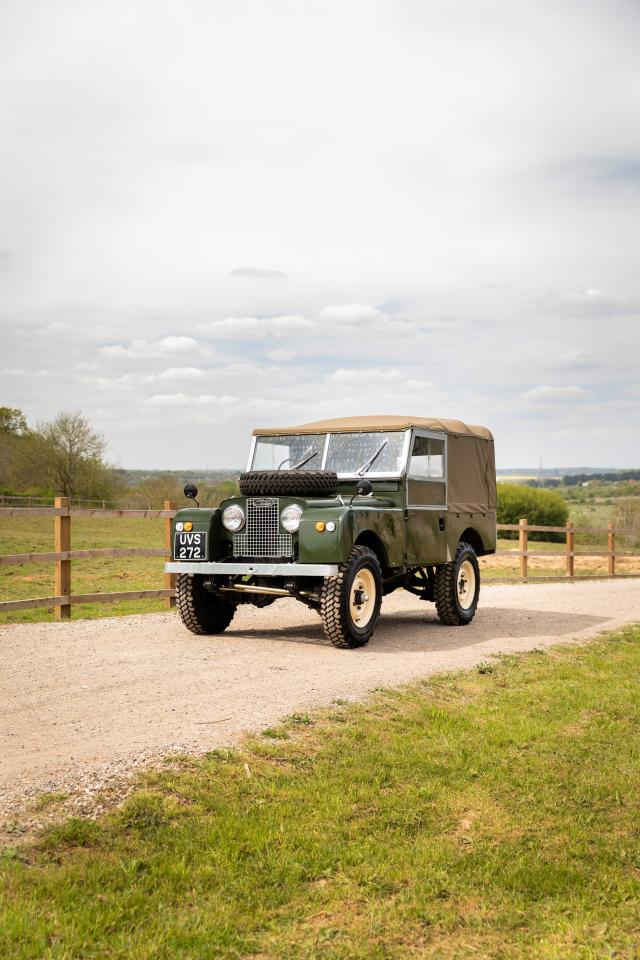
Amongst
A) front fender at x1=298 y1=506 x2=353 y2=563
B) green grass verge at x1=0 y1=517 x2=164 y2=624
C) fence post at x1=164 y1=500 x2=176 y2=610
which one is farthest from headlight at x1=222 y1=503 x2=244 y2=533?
green grass verge at x1=0 y1=517 x2=164 y2=624

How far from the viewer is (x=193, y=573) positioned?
1037 cm

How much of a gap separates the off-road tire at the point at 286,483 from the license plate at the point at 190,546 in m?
Result: 0.67

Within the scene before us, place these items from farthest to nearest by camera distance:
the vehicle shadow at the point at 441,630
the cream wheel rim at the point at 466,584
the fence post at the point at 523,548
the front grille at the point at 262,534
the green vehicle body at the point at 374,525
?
the fence post at the point at 523,548 < the cream wheel rim at the point at 466,584 < the vehicle shadow at the point at 441,630 < the front grille at the point at 262,534 < the green vehicle body at the point at 374,525

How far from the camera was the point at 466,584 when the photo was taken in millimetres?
12492

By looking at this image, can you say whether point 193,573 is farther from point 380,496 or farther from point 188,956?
point 188,956

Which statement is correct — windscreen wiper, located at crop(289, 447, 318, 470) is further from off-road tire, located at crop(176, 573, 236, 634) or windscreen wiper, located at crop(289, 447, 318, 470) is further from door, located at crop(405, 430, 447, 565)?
off-road tire, located at crop(176, 573, 236, 634)

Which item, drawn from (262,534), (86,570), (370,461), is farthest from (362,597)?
(86,570)

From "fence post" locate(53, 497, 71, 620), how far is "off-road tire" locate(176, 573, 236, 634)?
1887 millimetres

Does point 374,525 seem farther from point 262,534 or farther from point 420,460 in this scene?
point 420,460

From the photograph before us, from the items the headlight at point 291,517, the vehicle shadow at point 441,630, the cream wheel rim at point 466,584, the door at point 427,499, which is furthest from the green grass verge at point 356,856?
the cream wheel rim at point 466,584

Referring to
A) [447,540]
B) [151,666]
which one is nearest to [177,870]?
[151,666]

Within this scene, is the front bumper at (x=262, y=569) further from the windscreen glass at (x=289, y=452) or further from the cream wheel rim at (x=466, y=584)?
the cream wheel rim at (x=466, y=584)

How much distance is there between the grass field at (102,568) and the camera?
17045mm

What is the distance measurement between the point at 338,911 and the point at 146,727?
2650 mm
